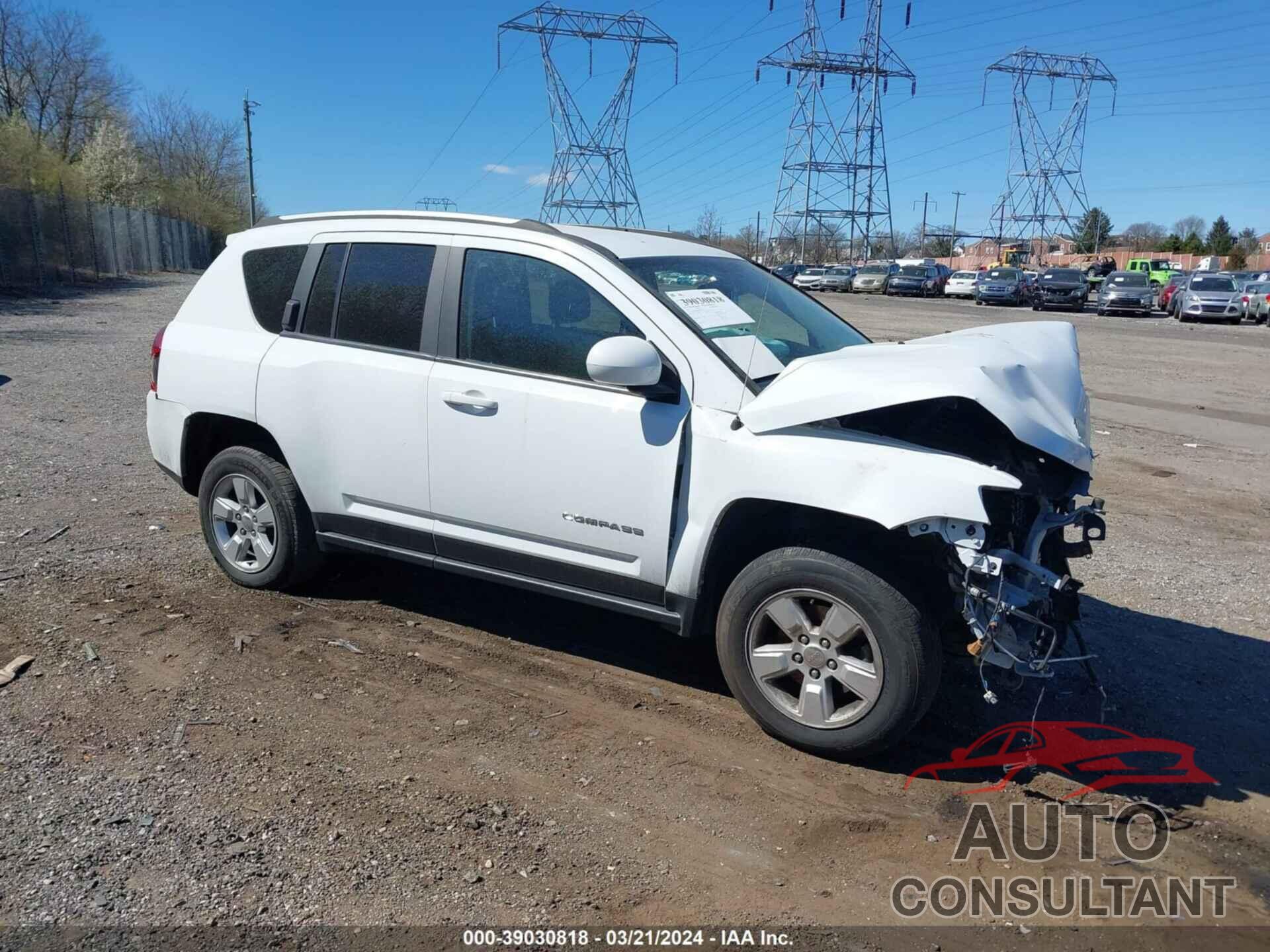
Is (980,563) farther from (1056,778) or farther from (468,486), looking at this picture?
(468,486)

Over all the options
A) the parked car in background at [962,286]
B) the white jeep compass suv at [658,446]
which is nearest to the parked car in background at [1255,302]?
the parked car in background at [962,286]

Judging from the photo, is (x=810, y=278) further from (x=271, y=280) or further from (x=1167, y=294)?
(x=271, y=280)

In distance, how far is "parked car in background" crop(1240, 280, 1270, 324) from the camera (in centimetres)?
3394

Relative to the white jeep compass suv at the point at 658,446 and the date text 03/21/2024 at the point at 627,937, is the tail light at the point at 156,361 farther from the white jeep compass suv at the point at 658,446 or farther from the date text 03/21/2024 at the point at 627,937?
the date text 03/21/2024 at the point at 627,937

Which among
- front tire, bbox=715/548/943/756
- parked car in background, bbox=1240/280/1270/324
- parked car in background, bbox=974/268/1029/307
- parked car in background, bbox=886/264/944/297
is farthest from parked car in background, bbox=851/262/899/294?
front tire, bbox=715/548/943/756

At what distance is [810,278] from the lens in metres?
58.6

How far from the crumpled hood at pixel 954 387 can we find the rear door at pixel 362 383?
168 centimetres

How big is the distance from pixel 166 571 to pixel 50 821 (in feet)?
8.49

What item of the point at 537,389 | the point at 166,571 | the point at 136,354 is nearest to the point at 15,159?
the point at 136,354

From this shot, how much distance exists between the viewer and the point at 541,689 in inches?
174

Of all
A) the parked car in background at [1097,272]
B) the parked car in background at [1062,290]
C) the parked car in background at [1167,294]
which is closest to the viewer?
the parked car in background at [1167,294]

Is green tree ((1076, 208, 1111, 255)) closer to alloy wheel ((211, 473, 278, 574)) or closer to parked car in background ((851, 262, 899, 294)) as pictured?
parked car in background ((851, 262, 899, 294))

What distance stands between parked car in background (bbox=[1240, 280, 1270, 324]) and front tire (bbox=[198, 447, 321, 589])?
36.6m

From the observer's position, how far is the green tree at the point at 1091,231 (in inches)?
3735
